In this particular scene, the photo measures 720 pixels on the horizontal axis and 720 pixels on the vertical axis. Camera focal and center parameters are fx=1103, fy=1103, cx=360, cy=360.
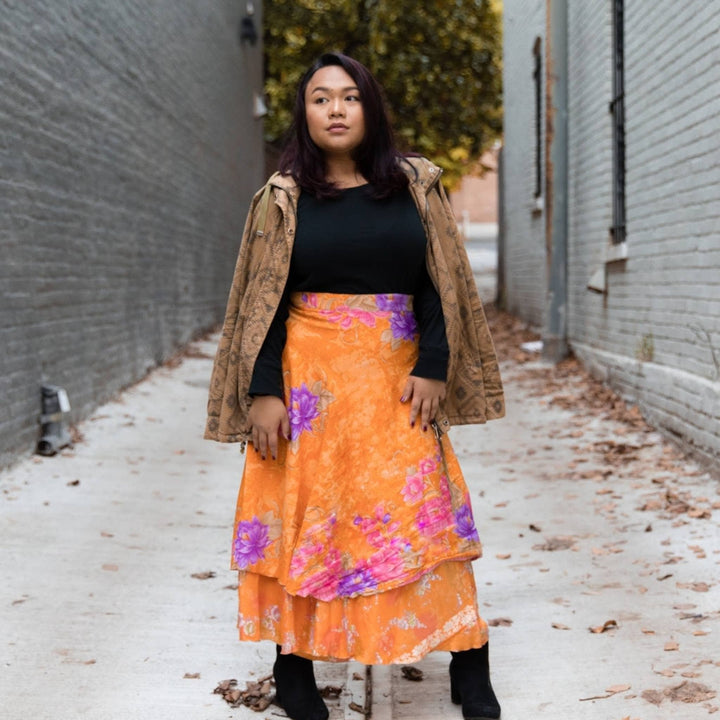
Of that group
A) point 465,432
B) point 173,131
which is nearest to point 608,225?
point 465,432

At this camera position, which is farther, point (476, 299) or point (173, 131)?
point (173, 131)

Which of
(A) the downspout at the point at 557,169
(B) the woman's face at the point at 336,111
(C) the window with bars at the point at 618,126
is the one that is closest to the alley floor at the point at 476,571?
(B) the woman's face at the point at 336,111

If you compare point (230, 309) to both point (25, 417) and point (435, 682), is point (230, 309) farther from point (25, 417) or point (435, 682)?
point (25, 417)

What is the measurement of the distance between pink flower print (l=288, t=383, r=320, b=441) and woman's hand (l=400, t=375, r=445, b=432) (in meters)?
0.25

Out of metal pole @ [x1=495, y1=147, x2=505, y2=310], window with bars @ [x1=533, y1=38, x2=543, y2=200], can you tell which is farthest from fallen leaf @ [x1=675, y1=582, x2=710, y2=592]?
metal pole @ [x1=495, y1=147, x2=505, y2=310]

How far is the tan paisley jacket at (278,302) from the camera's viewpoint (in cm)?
307

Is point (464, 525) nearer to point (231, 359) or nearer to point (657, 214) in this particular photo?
point (231, 359)

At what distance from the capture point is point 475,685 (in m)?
3.25

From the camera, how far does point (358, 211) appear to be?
3.04 metres

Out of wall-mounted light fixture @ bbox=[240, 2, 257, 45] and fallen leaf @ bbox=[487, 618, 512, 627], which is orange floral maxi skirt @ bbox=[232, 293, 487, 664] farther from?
wall-mounted light fixture @ bbox=[240, 2, 257, 45]

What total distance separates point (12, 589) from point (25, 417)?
7.43 ft

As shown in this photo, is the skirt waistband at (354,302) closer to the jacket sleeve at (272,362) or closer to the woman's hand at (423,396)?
the jacket sleeve at (272,362)

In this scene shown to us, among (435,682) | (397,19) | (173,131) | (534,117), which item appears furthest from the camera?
(397,19)

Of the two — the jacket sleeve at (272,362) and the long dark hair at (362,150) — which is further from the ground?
the long dark hair at (362,150)
